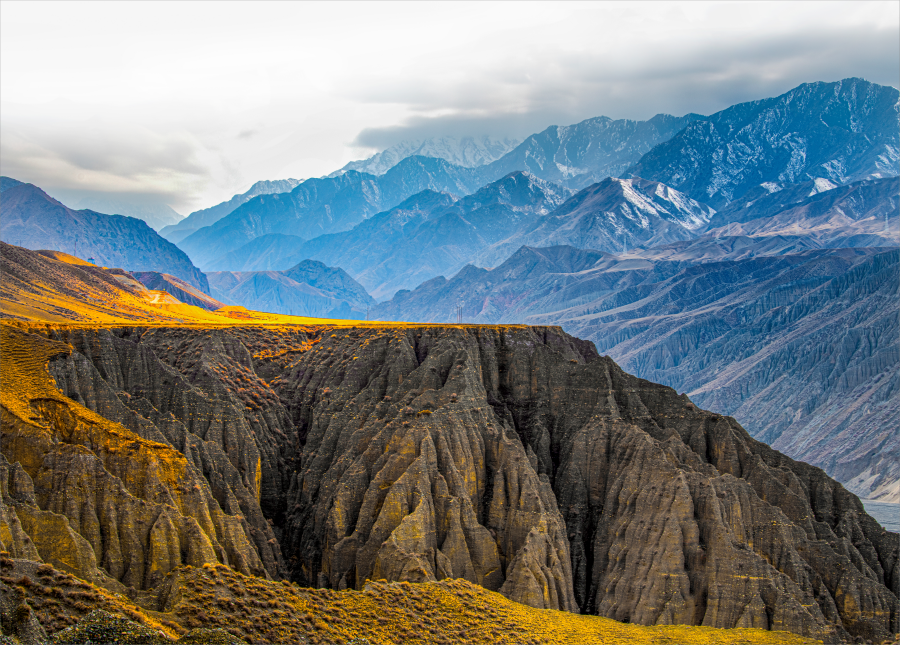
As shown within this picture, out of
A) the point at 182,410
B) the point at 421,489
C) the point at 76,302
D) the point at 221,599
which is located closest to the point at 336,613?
the point at 221,599

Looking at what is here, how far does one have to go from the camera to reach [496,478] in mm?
88000

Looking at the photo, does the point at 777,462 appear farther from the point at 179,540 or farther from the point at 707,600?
the point at 179,540

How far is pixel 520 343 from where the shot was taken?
11669 cm

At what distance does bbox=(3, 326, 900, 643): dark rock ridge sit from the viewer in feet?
253

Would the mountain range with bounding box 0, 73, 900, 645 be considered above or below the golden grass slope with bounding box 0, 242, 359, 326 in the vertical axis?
below

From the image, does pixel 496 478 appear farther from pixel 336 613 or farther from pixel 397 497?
pixel 336 613

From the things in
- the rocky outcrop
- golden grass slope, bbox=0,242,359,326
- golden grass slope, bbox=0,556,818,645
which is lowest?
golden grass slope, bbox=0,556,818,645

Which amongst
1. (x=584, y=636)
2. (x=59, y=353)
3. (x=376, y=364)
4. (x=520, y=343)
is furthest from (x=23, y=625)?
(x=520, y=343)

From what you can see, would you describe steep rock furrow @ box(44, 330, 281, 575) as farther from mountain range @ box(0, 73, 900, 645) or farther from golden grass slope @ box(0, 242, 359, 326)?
golden grass slope @ box(0, 242, 359, 326)

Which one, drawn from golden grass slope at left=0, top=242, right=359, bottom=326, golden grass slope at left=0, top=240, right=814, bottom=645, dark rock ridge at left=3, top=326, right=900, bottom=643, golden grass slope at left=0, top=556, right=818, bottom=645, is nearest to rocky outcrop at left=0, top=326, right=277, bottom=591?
golden grass slope at left=0, top=240, right=814, bottom=645

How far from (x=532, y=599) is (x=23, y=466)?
44.6 metres

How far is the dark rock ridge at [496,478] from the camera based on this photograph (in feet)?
253

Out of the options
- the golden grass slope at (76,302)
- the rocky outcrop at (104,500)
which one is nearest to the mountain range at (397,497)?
the rocky outcrop at (104,500)

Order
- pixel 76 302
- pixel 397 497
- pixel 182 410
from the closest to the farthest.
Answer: pixel 397 497 → pixel 182 410 → pixel 76 302
